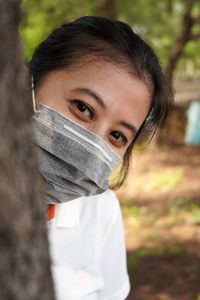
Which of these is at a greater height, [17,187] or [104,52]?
[17,187]

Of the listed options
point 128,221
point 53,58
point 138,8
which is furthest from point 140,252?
point 138,8

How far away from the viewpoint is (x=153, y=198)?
718 centimetres

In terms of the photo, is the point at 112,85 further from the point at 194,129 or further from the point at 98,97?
the point at 194,129

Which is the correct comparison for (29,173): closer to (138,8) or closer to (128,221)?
(128,221)

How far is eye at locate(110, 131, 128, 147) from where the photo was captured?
1.54m

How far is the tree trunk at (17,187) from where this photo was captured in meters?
0.64

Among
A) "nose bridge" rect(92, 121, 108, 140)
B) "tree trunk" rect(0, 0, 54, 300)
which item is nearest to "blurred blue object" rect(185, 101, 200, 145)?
"nose bridge" rect(92, 121, 108, 140)

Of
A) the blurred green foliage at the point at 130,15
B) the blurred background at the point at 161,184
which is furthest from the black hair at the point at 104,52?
the blurred green foliage at the point at 130,15

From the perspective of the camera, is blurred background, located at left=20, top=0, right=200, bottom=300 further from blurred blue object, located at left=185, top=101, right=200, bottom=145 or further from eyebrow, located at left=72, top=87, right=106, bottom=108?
eyebrow, located at left=72, top=87, right=106, bottom=108

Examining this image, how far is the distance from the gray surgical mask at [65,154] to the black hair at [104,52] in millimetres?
169

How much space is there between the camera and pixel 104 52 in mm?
1592

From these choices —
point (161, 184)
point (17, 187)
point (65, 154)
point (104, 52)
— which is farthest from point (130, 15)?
point (17, 187)

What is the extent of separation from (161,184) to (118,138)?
6.19 meters

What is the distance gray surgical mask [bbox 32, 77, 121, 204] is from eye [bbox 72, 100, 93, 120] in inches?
1.6
